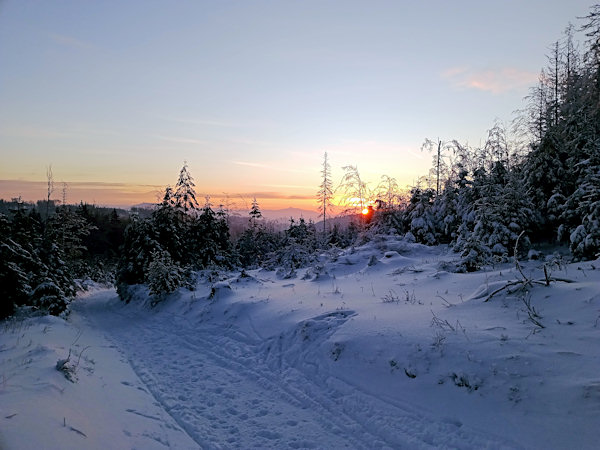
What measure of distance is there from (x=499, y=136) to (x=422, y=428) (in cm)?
2411

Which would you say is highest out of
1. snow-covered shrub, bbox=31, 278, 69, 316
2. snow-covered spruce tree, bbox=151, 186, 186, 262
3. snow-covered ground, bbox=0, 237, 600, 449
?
snow-covered spruce tree, bbox=151, 186, 186, 262

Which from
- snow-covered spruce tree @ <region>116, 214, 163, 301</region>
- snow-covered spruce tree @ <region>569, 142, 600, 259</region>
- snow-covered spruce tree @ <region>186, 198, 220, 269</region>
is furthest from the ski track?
snow-covered spruce tree @ <region>186, 198, 220, 269</region>

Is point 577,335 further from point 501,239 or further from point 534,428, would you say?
point 501,239

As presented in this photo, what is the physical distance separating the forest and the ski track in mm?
4419

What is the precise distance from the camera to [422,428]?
4.90 m

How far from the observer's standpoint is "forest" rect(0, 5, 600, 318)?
13281mm

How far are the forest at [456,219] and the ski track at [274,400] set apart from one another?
4419 millimetres

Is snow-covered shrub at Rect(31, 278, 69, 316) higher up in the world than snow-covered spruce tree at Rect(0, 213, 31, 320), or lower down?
lower down

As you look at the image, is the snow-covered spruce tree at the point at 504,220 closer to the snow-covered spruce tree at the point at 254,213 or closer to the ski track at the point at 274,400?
the ski track at the point at 274,400

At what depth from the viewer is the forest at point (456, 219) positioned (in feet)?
43.6

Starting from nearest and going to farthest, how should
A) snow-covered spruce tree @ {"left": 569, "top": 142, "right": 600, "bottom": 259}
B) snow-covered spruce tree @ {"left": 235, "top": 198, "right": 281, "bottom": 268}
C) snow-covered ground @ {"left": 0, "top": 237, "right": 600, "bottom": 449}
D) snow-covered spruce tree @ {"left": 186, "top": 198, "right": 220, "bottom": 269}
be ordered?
snow-covered ground @ {"left": 0, "top": 237, "right": 600, "bottom": 449} → snow-covered spruce tree @ {"left": 569, "top": 142, "right": 600, "bottom": 259} → snow-covered spruce tree @ {"left": 186, "top": 198, "right": 220, "bottom": 269} → snow-covered spruce tree @ {"left": 235, "top": 198, "right": 281, "bottom": 268}

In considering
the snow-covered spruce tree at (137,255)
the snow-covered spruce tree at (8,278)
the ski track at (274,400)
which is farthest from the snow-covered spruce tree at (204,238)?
the ski track at (274,400)

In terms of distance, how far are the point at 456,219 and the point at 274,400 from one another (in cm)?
1868

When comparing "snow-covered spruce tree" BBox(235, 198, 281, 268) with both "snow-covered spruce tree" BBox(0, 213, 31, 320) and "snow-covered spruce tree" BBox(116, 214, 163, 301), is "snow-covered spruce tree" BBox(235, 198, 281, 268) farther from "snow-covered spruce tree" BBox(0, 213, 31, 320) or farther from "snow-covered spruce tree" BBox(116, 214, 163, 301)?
"snow-covered spruce tree" BBox(0, 213, 31, 320)
